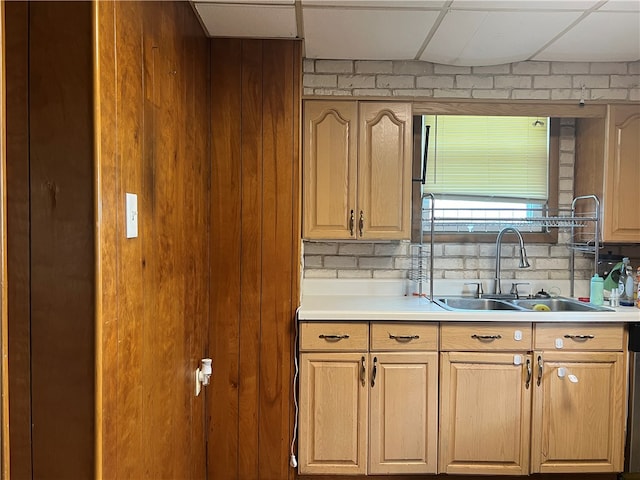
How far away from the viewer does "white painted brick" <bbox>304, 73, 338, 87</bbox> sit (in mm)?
2557

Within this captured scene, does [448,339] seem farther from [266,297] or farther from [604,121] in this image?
[604,121]

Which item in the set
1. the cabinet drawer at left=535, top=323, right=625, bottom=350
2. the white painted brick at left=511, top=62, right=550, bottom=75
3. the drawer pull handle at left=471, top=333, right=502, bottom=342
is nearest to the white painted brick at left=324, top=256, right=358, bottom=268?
the drawer pull handle at left=471, top=333, right=502, bottom=342

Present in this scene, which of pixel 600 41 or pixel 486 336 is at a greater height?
pixel 600 41

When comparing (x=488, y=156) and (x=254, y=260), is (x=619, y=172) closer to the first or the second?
(x=488, y=156)

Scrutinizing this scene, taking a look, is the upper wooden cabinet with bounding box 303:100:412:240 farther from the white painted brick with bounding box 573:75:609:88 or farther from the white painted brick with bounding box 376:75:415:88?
the white painted brick with bounding box 573:75:609:88

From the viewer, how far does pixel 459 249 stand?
8.90ft

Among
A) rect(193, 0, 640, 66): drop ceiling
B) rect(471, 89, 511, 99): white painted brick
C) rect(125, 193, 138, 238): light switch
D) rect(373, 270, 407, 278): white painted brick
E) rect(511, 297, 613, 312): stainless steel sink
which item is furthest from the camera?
rect(373, 270, 407, 278): white painted brick

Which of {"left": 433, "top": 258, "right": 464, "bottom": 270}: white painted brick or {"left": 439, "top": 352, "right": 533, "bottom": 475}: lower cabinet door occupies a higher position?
{"left": 433, "top": 258, "right": 464, "bottom": 270}: white painted brick

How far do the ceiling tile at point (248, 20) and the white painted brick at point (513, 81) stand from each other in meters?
1.22

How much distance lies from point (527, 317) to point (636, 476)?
3.07ft

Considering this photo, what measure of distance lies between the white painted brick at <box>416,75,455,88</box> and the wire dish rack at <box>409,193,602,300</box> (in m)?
0.61

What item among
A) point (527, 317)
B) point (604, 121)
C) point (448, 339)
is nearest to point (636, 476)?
point (527, 317)

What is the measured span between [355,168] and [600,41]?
4.45 ft

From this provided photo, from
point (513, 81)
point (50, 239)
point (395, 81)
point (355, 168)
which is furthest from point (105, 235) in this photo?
point (513, 81)
